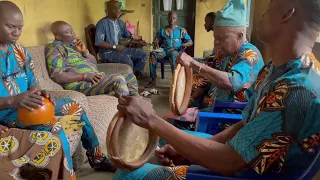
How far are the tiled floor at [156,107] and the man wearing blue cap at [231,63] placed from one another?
77cm

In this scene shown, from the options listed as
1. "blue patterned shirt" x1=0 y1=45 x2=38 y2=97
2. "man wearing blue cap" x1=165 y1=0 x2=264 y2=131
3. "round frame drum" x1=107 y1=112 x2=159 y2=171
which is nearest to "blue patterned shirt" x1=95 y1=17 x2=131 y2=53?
"blue patterned shirt" x1=0 y1=45 x2=38 y2=97

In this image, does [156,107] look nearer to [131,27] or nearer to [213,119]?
[213,119]

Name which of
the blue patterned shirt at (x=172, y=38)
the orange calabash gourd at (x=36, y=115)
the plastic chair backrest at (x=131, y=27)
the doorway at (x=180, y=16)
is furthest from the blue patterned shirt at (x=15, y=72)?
the doorway at (x=180, y=16)

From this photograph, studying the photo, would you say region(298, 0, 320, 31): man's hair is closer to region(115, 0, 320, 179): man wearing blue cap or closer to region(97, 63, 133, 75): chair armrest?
region(115, 0, 320, 179): man wearing blue cap

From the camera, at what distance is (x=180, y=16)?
6992mm

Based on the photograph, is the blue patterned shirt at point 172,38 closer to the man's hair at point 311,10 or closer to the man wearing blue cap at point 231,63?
the man wearing blue cap at point 231,63

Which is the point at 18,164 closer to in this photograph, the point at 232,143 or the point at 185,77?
the point at 185,77

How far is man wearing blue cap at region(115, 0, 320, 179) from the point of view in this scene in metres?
0.88

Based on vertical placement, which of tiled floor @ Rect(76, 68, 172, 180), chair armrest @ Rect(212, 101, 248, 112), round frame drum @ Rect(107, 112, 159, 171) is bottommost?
tiled floor @ Rect(76, 68, 172, 180)

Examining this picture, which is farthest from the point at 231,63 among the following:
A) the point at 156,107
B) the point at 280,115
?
the point at 156,107

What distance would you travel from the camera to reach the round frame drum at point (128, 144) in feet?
3.54

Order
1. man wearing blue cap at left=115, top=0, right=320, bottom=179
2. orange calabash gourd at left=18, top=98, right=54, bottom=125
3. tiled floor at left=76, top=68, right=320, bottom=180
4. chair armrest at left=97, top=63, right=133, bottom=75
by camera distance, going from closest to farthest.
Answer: man wearing blue cap at left=115, top=0, right=320, bottom=179 → orange calabash gourd at left=18, top=98, right=54, bottom=125 → tiled floor at left=76, top=68, right=320, bottom=180 → chair armrest at left=97, top=63, right=133, bottom=75

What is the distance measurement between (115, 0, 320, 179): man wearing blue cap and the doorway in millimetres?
6016

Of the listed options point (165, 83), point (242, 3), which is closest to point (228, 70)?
point (242, 3)
